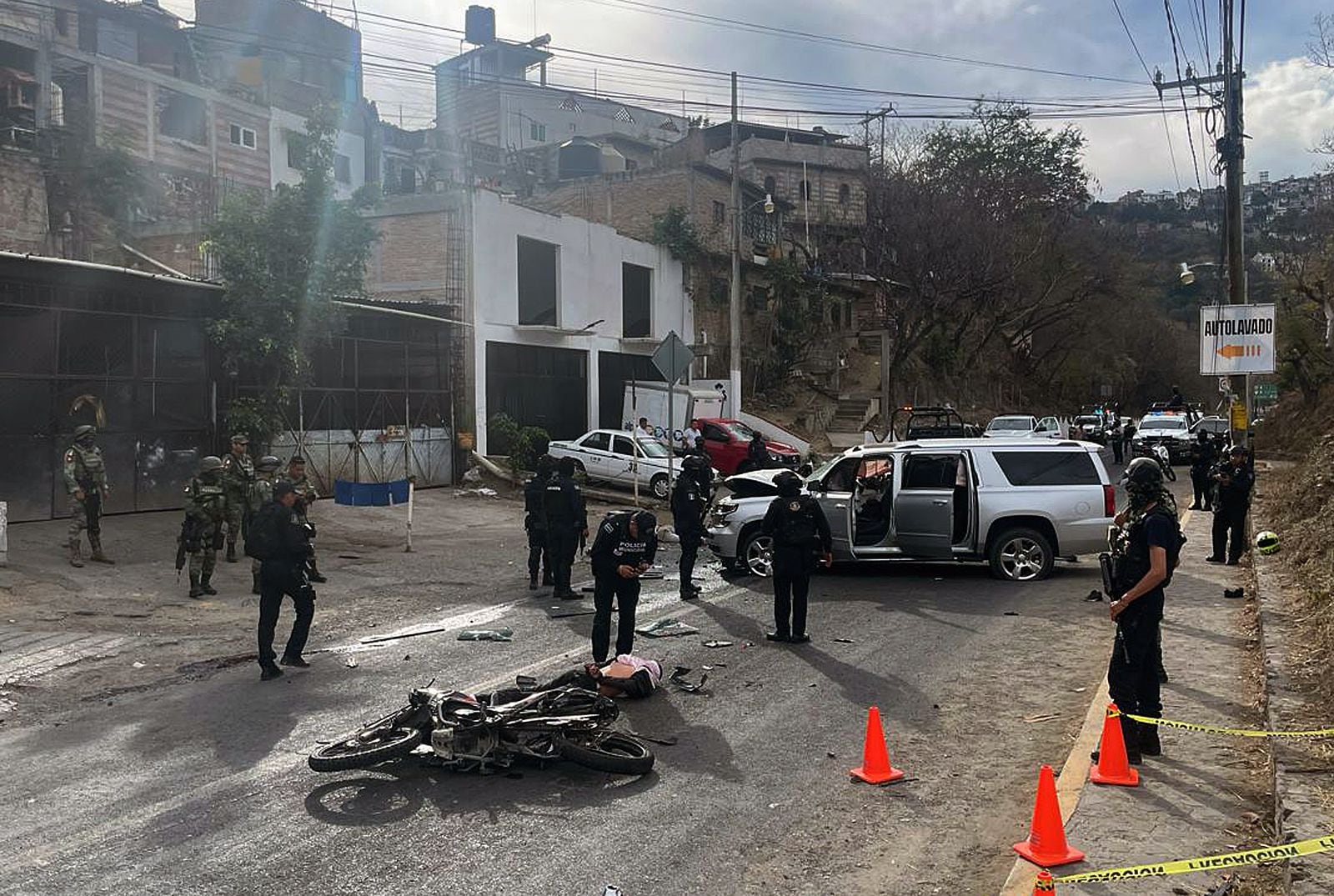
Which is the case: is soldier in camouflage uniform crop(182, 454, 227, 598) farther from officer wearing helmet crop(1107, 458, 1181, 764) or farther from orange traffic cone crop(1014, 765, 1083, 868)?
orange traffic cone crop(1014, 765, 1083, 868)

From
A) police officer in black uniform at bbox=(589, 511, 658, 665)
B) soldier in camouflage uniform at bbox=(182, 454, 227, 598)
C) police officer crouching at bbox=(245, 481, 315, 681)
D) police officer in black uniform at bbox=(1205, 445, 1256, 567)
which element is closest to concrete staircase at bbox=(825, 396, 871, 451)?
police officer in black uniform at bbox=(1205, 445, 1256, 567)

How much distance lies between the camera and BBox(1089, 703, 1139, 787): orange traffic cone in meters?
5.59

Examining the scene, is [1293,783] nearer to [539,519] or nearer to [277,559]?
[277,559]

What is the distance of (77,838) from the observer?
5129mm

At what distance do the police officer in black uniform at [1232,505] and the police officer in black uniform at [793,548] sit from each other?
647cm

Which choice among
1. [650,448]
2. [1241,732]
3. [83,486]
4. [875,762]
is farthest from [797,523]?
[650,448]

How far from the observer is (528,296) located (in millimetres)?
29562

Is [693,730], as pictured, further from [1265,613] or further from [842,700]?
[1265,613]

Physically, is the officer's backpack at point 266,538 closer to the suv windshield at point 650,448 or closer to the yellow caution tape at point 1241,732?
the yellow caution tape at point 1241,732

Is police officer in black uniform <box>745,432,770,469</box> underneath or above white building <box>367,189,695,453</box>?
underneath

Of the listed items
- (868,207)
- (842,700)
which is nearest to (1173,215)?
(868,207)

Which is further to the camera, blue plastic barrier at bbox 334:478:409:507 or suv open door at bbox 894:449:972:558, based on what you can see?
blue plastic barrier at bbox 334:478:409:507

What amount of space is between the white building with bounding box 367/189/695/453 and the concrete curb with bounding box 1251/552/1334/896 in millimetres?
19902

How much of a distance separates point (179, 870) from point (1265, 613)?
897 cm
